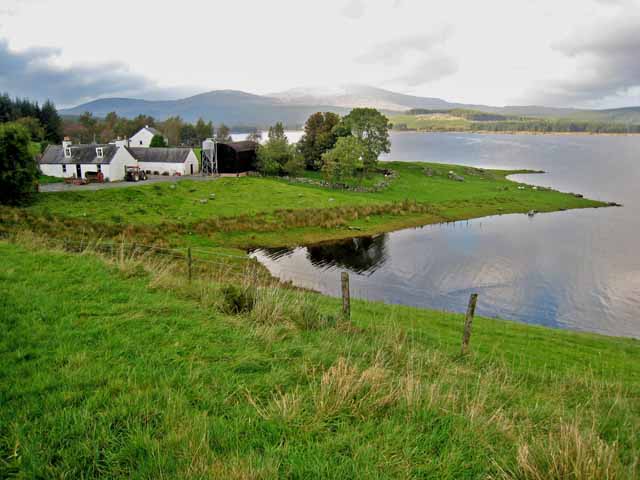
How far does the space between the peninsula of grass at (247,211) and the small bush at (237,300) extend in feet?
83.3

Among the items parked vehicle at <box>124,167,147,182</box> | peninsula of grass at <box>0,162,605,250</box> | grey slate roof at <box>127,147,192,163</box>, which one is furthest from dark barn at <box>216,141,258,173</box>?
parked vehicle at <box>124,167,147,182</box>

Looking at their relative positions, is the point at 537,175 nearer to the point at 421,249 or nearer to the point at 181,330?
the point at 421,249

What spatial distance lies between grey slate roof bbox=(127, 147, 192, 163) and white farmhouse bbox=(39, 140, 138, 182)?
789 cm

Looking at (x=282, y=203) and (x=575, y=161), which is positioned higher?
(x=575, y=161)

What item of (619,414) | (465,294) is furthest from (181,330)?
(465,294)

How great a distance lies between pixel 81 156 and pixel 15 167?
17.1 m

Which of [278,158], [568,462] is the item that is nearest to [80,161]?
[278,158]

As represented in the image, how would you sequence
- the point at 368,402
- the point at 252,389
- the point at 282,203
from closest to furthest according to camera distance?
the point at 368,402 < the point at 252,389 < the point at 282,203

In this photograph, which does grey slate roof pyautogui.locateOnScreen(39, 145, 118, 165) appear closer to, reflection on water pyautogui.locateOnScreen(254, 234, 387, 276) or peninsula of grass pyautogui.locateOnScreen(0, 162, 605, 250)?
peninsula of grass pyautogui.locateOnScreen(0, 162, 605, 250)

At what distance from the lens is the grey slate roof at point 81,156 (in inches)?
2181

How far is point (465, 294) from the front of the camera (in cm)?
2997

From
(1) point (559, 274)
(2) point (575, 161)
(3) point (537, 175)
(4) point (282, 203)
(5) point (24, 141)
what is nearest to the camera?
(1) point (559, 274)

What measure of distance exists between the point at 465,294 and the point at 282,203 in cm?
2708

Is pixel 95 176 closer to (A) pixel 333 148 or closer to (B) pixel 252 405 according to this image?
(A) pixel 333 148
